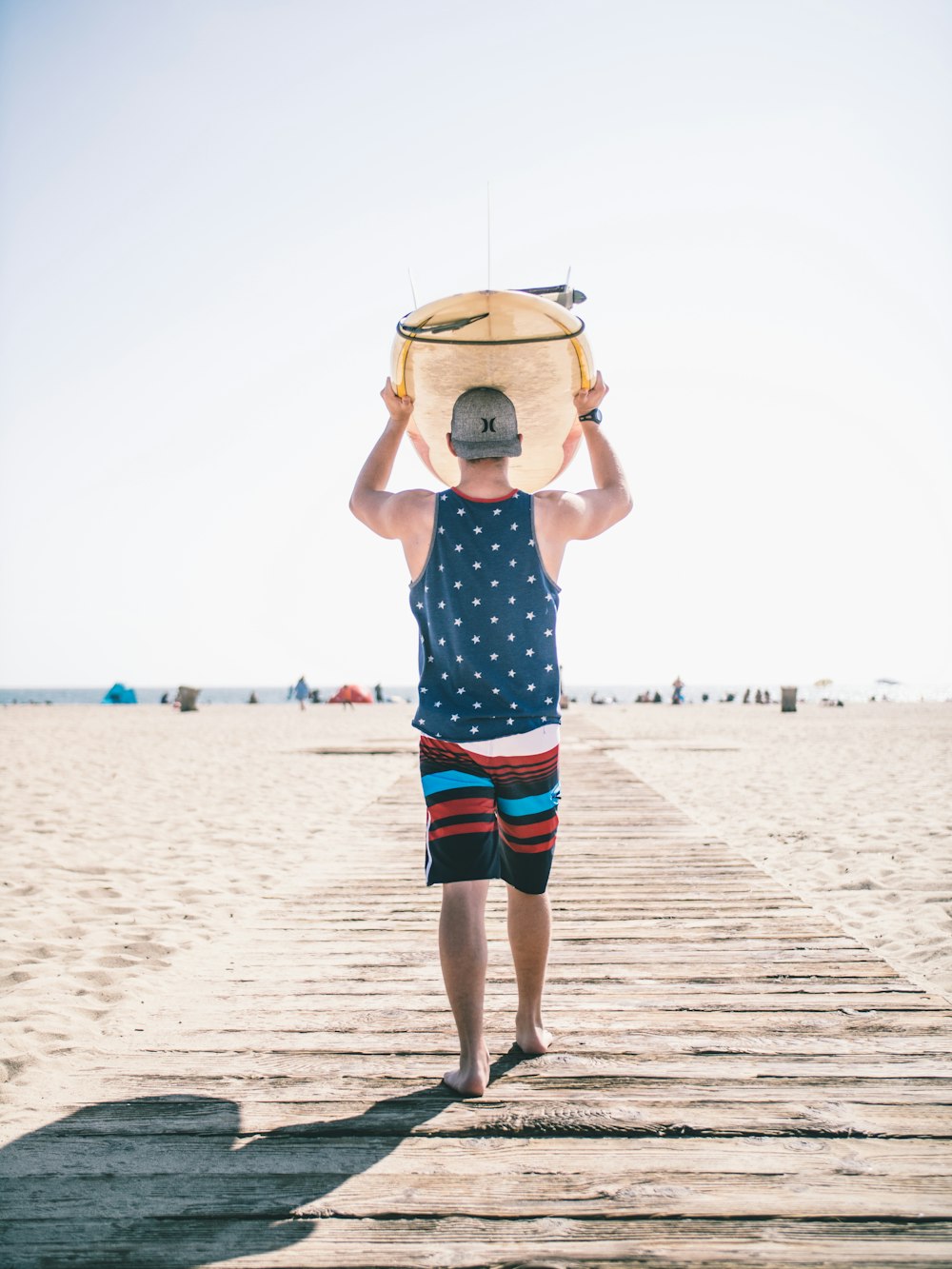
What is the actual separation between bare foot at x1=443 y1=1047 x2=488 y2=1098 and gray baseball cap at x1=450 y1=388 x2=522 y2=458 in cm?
171

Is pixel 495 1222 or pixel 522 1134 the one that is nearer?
pixel 495 1222

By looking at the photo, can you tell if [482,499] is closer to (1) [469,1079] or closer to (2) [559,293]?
(2) [559,293]

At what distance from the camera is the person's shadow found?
1.68 meters

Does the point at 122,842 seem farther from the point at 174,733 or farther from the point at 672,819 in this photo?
the point at 174,733

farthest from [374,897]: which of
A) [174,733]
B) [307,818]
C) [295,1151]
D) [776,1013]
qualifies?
[174,733]

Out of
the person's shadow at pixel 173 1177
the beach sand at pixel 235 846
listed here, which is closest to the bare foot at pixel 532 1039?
the person's shadow at pixel 173 1177

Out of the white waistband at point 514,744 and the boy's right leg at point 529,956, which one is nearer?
the white waistband at point 514,744

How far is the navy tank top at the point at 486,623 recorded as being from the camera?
236 cm

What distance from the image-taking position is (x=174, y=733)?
2262 centimetres

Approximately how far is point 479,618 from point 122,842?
5795 millimetres

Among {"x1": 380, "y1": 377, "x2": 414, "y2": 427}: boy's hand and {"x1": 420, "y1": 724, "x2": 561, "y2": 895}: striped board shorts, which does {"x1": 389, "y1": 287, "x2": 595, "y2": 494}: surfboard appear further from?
{"x1": 420, "y1": 724, "x2": 561, "y2": 895}: striped board shorts

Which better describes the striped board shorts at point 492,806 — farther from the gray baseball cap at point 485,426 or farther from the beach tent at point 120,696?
the beach tent at point 120,696

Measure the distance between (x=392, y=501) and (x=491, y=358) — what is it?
22.7 inches

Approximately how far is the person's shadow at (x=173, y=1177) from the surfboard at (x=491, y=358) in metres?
1.95
